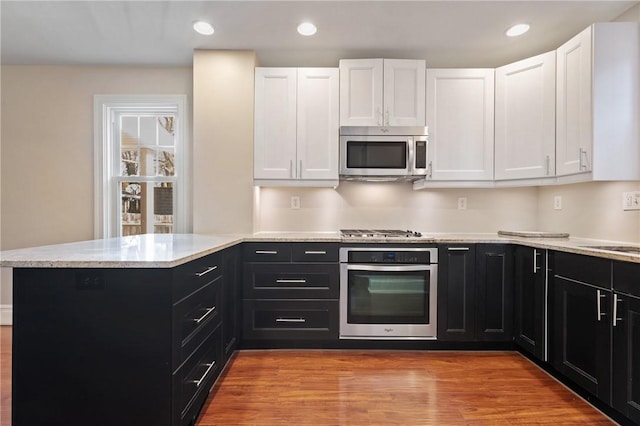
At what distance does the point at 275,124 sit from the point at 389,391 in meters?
2.22

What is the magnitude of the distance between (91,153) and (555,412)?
4.20 m

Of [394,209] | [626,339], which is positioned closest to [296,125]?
[394,209]

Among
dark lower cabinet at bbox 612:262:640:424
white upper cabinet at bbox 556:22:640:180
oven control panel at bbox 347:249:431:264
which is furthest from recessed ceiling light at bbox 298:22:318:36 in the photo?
dark lower cabinet at bbox 612:262:640:424

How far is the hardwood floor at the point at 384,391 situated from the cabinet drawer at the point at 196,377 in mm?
166

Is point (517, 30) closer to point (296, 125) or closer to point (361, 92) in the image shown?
point (361, 92)

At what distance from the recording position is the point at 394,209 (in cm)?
334

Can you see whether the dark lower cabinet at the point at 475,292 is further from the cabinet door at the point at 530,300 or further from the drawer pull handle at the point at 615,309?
the drawer pull handle at the point at 615,309

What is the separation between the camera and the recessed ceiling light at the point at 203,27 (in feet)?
8.30

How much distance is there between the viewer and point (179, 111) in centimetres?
331

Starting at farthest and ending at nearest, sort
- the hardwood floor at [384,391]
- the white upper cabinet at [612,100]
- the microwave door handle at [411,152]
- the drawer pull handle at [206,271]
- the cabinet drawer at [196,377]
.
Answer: the microwave door handle at [411,152], the white upper cabinet at [612,100], the hardwood floor at [384,391], the drawer pull handle at [206,271], the cabinet drawer at [196,377]

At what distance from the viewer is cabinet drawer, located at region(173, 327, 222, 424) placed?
148 cm

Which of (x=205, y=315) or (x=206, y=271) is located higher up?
(x=206, y=271)

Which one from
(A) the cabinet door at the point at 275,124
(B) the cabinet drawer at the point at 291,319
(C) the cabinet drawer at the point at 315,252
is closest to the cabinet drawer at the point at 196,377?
(B) the cabinet drawer at the point at 291,319

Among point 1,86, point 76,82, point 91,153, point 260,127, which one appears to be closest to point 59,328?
point 260,127
